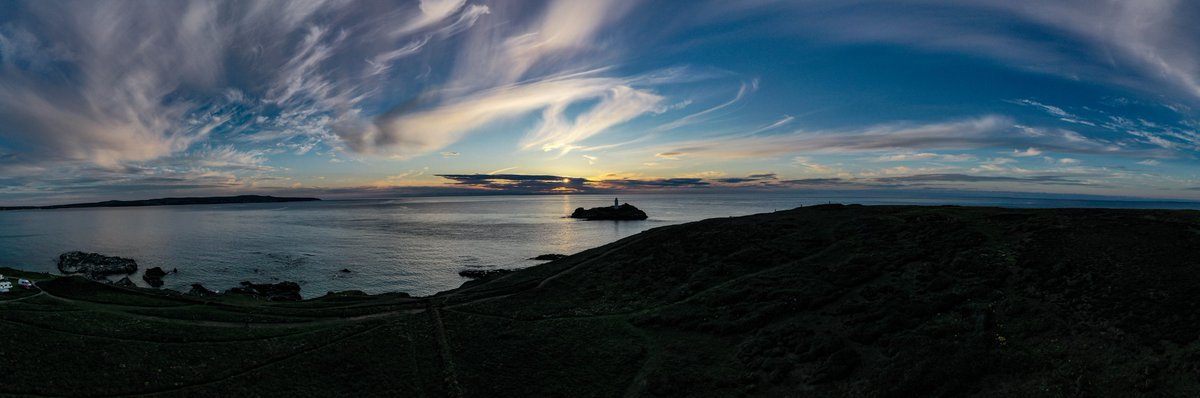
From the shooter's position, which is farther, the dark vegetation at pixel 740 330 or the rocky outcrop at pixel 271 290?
the rocky outcrop at pixel 271 290

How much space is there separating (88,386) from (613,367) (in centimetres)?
2928

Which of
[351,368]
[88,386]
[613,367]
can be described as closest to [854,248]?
[613,367]

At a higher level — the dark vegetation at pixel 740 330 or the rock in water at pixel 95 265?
the dark vegetation at pixel 740 330

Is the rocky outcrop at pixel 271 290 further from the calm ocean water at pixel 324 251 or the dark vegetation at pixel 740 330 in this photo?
the dark vegetation at pixel 740 330

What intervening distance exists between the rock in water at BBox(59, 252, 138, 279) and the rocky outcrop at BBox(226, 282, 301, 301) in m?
33.7

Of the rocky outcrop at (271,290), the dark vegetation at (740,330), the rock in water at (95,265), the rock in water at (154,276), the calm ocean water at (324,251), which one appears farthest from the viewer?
the rock in water at (95,265)

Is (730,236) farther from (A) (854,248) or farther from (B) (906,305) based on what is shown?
(B) (906,305)

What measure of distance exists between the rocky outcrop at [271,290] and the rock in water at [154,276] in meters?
14.1

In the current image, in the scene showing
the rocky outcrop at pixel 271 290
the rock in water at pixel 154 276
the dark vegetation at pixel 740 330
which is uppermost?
the dark vegetation at pixel 740 330

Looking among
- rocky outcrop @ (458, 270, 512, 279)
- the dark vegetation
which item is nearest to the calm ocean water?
rocky outcrop @ (458, 270, 512, 279)

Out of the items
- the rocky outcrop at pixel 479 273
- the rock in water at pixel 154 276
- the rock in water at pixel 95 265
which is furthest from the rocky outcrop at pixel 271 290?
the rock in water at pixel 95 265

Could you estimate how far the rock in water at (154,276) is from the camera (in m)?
72.6

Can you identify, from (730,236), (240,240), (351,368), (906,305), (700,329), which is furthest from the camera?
(240,240)

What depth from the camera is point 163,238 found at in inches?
5369
